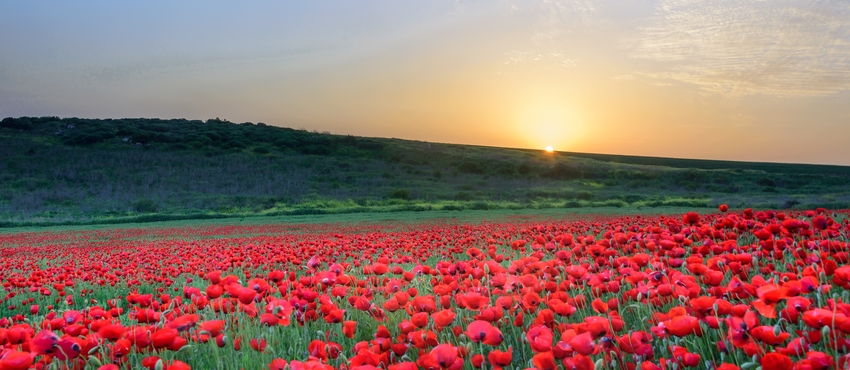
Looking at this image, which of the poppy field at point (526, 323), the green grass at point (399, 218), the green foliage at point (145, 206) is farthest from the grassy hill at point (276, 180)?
the poppy field at point (526, 323)

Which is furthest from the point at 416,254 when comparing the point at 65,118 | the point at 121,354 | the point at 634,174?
the point at 65,118

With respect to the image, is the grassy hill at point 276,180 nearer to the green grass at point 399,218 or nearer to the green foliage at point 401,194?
the green foliage at point 401,194

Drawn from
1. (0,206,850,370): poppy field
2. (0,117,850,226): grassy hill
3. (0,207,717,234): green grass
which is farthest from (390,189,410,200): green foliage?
(0,206,850,370): poppy field

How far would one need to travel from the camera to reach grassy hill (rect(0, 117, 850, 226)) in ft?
123

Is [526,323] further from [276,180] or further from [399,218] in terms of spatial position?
[276,180]

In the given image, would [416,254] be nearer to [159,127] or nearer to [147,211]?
[147,211]

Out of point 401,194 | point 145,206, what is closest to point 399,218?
point 401,194

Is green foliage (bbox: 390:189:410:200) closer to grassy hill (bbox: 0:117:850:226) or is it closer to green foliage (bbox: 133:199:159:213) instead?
grassy hill (bbox: 0:117:850:226)

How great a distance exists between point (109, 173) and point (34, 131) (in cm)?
2771

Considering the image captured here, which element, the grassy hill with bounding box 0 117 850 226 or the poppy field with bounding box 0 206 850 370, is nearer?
the poppy field with bounding box 0 206 850 370

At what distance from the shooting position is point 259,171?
54.9 m

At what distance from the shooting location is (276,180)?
50.7 m

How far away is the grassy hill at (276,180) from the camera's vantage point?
37.6 meters

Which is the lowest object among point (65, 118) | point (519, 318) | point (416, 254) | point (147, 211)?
point (147, 211)
